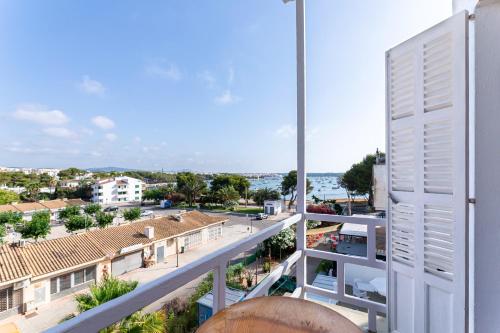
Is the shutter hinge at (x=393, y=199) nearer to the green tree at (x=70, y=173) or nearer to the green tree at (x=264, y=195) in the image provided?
the green tree at (x=264, y=195)

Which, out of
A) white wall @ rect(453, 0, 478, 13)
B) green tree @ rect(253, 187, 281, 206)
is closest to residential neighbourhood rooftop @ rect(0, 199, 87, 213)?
green tree @ rect(253, 187, 281, 206)

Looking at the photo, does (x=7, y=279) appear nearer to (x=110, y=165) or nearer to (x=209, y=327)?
(x=110, y=165)

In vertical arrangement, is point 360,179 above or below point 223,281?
above

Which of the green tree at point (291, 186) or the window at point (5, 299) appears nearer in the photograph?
the window at point (5, 299)

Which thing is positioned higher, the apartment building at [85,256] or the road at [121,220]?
the road at [121,220]

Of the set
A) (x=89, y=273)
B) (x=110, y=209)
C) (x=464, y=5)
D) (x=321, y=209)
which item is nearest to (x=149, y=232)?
(x=110, y=209)

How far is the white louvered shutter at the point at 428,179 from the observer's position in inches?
45.6

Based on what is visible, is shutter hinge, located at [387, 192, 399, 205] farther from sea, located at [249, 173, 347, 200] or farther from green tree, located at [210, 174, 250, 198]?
green tree, located at [210, 174, 250, 198]

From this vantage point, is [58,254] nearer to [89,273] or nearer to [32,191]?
[89,273]

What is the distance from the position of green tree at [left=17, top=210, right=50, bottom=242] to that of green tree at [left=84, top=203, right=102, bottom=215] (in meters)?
0.20

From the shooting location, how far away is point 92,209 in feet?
5.38

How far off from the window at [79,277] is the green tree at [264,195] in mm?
1254

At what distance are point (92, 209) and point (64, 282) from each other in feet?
1.50

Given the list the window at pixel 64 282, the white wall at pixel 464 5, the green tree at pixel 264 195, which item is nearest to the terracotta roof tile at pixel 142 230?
the window at pixel 64 282
